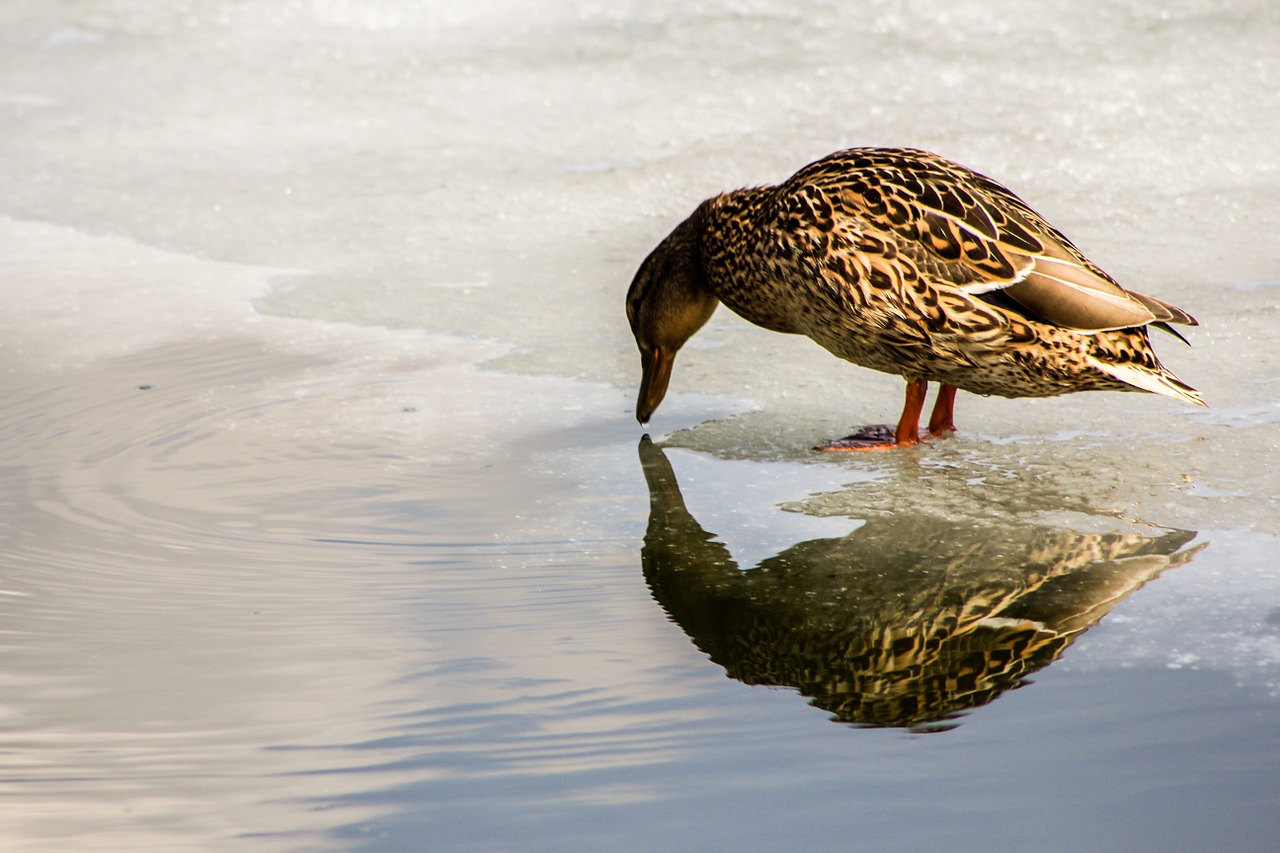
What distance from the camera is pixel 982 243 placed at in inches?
142

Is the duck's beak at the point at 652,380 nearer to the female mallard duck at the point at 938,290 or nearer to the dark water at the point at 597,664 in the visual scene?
the female mallard duck at the point at 938,290

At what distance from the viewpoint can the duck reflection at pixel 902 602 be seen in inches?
94.2

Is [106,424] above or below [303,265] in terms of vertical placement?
below

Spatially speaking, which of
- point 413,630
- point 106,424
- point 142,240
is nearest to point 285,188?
point 142,240

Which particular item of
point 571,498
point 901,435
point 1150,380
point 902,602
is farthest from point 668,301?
point 902,602

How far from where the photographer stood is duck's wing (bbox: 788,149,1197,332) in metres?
3.50

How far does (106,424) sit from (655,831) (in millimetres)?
2591

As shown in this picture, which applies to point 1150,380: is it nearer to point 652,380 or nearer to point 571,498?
point 652,380

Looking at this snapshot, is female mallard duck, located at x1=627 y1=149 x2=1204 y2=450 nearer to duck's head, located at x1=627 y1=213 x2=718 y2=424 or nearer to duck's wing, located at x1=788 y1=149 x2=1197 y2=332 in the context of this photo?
duck's wing, located at x1=788 y1=149 x2=1197 y2=332

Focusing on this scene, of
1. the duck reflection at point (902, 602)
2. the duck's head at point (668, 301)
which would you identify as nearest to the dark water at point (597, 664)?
the duck reflection at point (902, 602)

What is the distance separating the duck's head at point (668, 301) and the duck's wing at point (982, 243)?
619 mm

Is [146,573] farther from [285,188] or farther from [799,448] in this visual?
[285,188]

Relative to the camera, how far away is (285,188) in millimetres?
6457

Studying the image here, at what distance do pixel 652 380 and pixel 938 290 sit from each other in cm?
98
